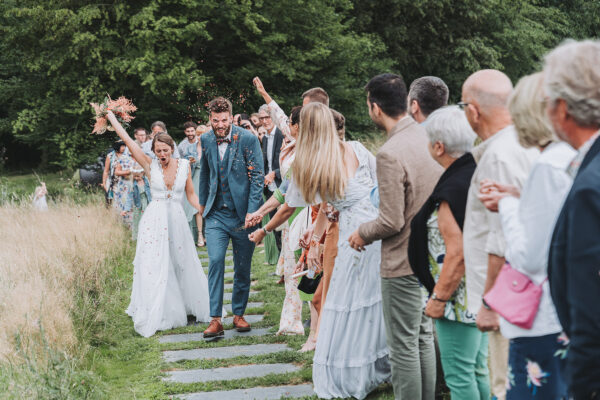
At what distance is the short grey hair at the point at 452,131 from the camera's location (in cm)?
320

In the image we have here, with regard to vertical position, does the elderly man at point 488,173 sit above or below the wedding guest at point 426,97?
below

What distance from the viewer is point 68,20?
18.4m

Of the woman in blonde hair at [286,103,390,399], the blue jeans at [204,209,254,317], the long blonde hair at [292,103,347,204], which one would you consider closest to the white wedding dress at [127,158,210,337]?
the blue jeans at [204,209,254,317]

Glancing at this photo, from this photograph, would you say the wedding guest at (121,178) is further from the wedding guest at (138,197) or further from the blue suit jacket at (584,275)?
the blue suit jacket at (584,275)

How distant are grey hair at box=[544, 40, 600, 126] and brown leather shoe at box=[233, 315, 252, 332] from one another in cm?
527

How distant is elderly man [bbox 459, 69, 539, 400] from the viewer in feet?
8.70

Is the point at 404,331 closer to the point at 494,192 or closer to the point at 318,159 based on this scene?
the point at 318,159

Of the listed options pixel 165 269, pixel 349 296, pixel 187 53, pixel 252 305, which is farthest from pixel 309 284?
pixel 187 53

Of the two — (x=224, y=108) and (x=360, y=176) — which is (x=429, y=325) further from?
(x=224, y=108)

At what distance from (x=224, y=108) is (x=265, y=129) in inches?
141

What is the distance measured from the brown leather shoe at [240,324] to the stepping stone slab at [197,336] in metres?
0.04

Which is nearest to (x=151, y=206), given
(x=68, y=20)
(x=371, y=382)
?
(x=371, y=382)

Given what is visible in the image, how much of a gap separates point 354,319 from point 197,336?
2699 millimetres

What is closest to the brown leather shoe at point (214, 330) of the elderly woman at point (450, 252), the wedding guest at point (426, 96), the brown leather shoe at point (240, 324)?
the brown leather shoe at point (240, 324)
